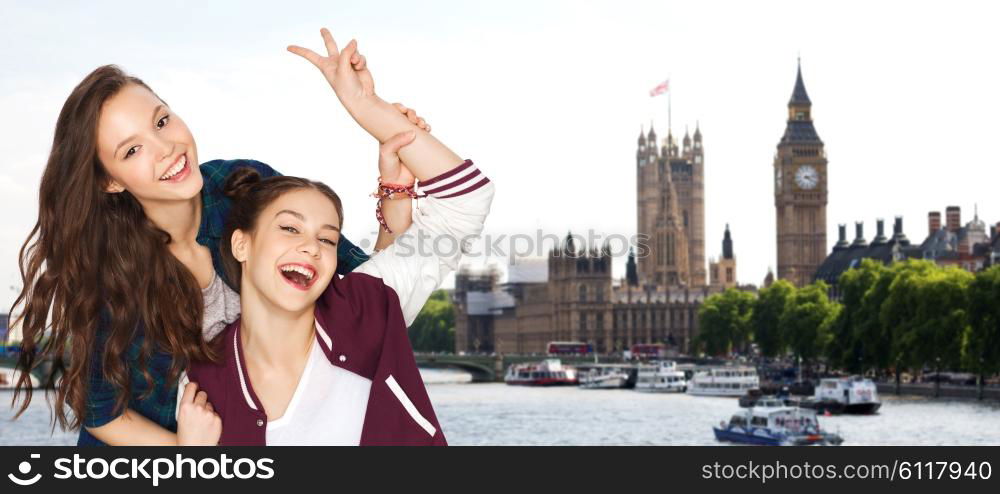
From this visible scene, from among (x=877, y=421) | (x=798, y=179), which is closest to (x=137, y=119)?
(x=877, y=421)

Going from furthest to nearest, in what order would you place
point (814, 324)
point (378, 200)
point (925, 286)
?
point (814, 324) → point (925, 286) → point (378, 200)

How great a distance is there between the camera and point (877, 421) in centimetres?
4806

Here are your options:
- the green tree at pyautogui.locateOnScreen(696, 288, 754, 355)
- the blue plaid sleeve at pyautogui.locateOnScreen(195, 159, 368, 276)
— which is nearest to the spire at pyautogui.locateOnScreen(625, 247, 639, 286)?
the green tree at pyautogui.locateOnScreen(696, 288, 754, 355)

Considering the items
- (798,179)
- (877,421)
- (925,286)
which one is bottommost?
(877,421)

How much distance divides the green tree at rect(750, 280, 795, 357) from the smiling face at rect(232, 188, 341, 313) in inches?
3255

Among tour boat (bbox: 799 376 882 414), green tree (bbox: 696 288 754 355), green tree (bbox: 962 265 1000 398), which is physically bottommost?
tour boat (bbox: 799 376 882 414)

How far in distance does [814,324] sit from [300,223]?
74.1 meters

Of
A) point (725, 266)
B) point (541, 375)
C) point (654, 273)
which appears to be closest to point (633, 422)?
point (541, 375)

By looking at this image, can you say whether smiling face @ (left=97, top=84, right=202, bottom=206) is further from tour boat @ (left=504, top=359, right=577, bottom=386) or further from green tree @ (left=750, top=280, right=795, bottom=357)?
tour boat @ (left=504, top=359, right=577, bottom=386)

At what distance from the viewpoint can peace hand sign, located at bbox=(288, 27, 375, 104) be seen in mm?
2844

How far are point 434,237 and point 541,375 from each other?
289 feet

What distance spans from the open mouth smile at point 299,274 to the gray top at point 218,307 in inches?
12.5

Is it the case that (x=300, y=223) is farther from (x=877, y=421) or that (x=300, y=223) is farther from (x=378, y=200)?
(x=877, y=421)

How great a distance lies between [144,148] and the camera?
2832 mm
